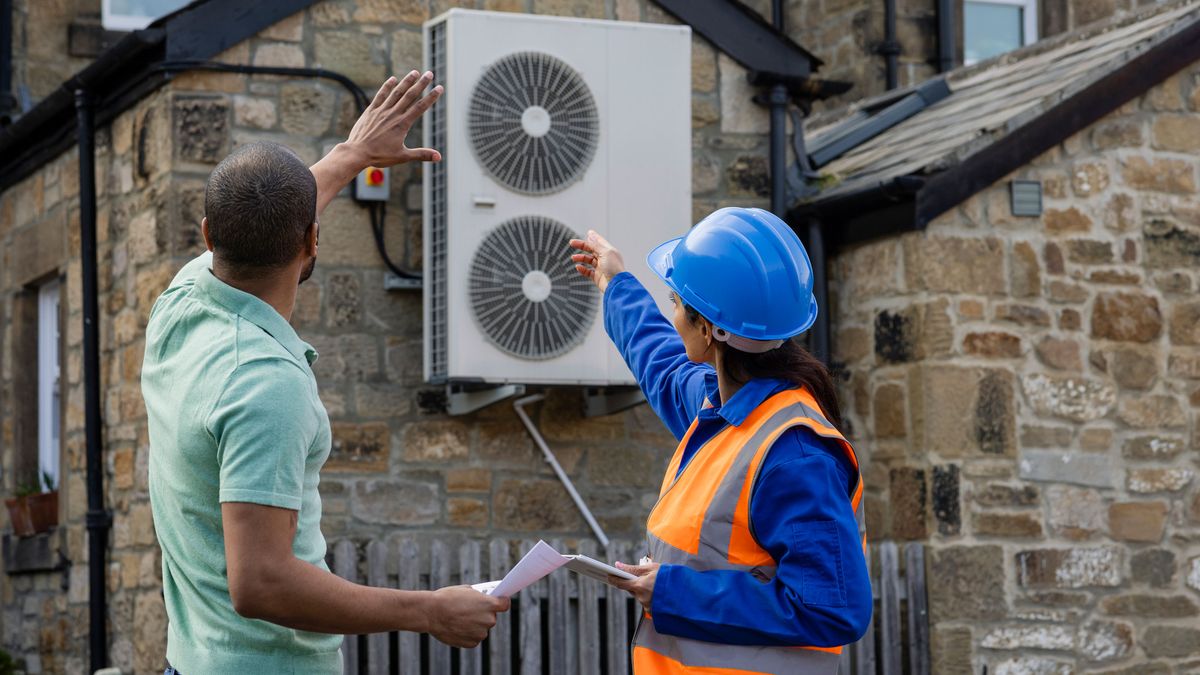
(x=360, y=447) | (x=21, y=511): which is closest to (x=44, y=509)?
(x=21, y=511)

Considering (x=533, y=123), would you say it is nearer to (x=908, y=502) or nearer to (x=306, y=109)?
(x=306, y=109)

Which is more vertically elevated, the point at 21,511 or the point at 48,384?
the point at 48,384

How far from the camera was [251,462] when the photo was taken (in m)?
2.73

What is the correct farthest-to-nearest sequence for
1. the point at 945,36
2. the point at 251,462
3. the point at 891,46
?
the point at 945,36, the point at 891,46, the point at 251,462

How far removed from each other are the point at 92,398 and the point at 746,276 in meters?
4.85

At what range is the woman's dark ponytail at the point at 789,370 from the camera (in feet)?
11.2

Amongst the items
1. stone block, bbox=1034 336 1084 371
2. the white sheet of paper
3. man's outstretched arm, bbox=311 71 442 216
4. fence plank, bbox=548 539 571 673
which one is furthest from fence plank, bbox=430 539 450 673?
the white sheet of paper

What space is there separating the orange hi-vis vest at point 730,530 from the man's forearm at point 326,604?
55 centimetres

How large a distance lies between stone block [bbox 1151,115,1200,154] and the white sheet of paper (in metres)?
5.22

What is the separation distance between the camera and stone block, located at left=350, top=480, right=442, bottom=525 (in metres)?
7.02

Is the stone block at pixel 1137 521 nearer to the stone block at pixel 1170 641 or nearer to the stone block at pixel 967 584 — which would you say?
the stone block at pixel 1170 641

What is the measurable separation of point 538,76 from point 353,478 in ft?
5.86

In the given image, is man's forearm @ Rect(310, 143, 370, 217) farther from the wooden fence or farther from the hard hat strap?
the wooden fence

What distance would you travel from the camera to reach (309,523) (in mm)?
2947
